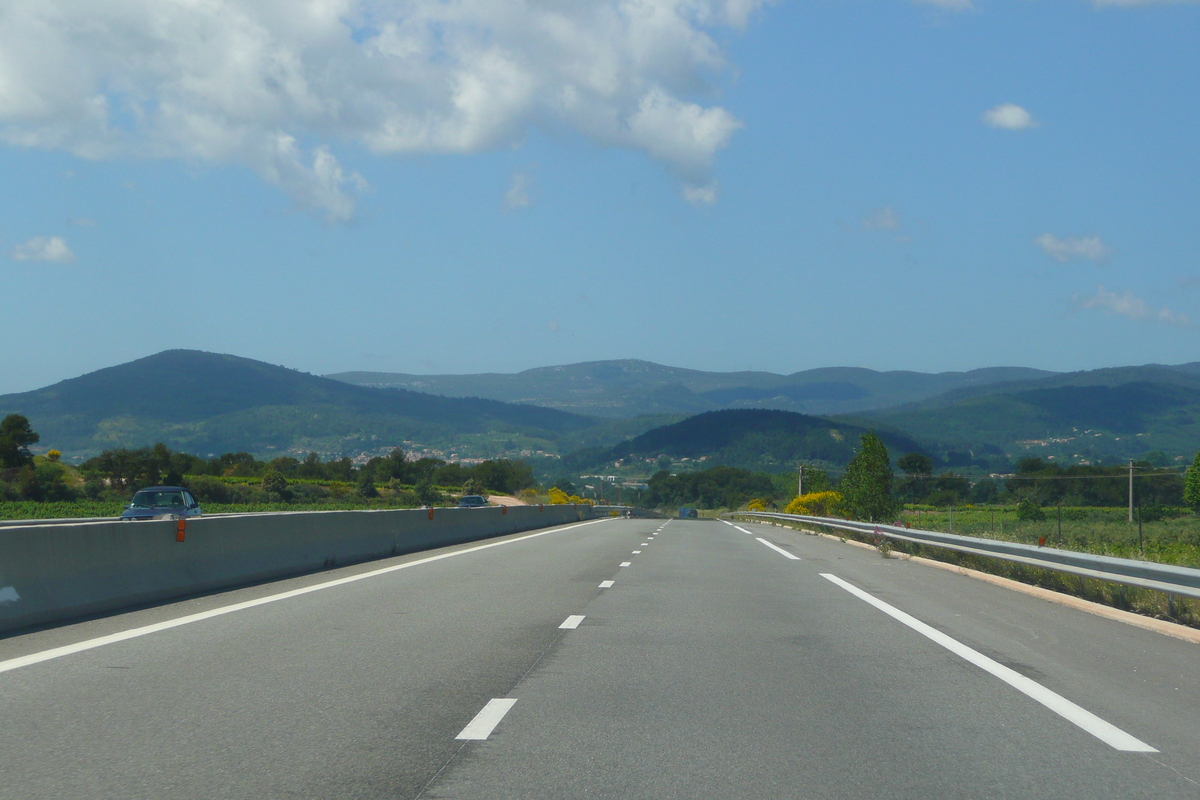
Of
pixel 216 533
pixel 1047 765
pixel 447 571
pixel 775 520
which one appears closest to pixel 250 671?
pixel 1047 765

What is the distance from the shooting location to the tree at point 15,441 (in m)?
89.3

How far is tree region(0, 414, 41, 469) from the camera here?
89312 millimetres

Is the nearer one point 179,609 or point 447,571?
point 179,609

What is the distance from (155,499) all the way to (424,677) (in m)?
24.1

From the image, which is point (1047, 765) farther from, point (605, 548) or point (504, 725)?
point (605, 548)

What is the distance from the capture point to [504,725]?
6.79m

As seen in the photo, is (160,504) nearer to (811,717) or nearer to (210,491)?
(811,717)

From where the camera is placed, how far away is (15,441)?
91125mm

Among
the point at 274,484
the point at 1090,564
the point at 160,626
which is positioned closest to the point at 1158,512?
the point at 274,484

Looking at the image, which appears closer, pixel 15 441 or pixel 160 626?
pixel 160 626

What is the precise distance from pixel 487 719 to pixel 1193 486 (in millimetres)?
140437

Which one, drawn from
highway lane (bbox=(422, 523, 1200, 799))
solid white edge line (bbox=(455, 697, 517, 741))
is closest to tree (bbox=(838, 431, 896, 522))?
highway lane (bbox=(422, 523, 1200, 799))

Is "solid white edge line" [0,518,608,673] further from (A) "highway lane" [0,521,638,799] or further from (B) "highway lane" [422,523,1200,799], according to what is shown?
(B) "highway lane" [422,523,1200,799]

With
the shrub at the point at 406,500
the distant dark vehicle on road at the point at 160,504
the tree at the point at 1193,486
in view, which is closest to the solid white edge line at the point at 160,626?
the distant dark vehicle on road at the point at 160,504
